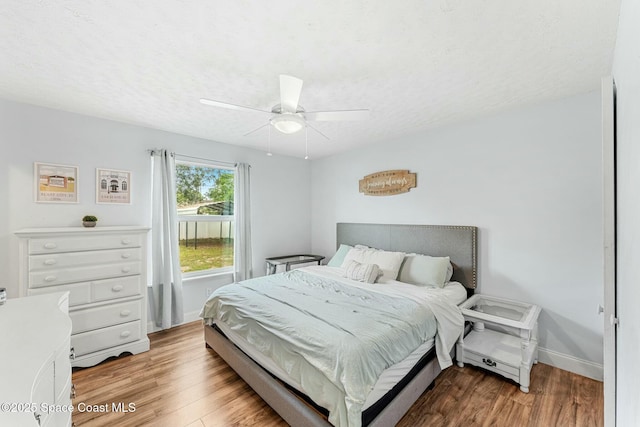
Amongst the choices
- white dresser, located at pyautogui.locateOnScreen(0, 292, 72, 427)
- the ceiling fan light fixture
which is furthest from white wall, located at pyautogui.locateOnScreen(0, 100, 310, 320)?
the ceiling fan light fixture

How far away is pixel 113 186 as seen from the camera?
2973mm

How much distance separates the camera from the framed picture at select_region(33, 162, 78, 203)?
2562 millimetres

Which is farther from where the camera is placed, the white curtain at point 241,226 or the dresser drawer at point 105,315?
the white curtain at point 241,226

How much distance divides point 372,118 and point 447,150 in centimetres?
102

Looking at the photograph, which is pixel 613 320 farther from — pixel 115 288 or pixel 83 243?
pixel 83 243

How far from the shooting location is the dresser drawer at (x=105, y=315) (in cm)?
239

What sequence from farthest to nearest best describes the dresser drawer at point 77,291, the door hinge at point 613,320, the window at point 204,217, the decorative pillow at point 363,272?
the window at point 204,217, the decorative pillow at point 363,272, the dresser drawer at point 77,291, the door hinge at point 613,320

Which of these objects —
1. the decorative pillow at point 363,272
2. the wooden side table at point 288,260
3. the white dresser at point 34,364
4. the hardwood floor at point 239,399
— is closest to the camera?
the white dresser at point 34,364

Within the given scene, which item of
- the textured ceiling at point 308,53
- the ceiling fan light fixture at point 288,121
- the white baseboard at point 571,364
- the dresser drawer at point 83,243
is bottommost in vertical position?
the white baseboard at point 571,364

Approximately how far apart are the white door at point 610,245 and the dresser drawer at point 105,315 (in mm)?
3607

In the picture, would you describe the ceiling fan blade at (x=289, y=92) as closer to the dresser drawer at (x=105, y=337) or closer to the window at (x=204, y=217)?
the window at (x=204, y=217)

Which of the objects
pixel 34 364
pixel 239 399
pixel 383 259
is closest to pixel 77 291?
pixel 239 399

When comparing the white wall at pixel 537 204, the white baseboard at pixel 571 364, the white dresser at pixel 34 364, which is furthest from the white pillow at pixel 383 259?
the white dresser at pixel 34 364

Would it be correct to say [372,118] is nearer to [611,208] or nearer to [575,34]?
[575,34]
